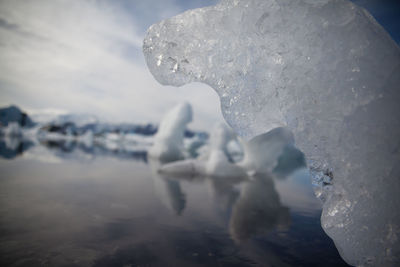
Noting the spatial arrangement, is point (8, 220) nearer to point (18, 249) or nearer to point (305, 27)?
point (18, 249)

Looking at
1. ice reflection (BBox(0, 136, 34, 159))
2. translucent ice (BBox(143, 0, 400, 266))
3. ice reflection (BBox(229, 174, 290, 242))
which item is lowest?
ice reflection (BBox(229, 174, 290, 242))

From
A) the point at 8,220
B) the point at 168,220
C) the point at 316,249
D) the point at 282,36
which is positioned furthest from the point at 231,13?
the point at 8,220

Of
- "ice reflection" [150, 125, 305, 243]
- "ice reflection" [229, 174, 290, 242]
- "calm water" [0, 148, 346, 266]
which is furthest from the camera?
"ice reflection" [150, 125, 305, 243]

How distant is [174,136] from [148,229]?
26.9 feet

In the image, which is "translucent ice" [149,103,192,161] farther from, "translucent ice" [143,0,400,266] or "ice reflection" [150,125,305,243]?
"translucent ice" [143,0,400,266]

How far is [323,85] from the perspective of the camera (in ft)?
4.18

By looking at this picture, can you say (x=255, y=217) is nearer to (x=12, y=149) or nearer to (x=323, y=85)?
(x=323, y=85)

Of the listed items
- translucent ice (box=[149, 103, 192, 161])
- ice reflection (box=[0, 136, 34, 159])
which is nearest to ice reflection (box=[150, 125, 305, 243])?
Result: translucent ice (box=[149, 103, 192, 161])

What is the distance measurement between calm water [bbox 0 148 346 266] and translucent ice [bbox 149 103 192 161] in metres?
6.56

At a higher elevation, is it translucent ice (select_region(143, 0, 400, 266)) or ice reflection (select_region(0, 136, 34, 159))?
ice reflection (select_region(0, 136, 34, 159))

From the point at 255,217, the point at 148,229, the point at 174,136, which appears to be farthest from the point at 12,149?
the point at 255,217

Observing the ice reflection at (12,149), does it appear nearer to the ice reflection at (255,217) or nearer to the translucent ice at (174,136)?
the translucent ice at (174,136)

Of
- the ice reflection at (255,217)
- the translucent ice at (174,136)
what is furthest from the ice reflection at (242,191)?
the translucent ice at (174,136)

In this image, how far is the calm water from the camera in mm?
1313
